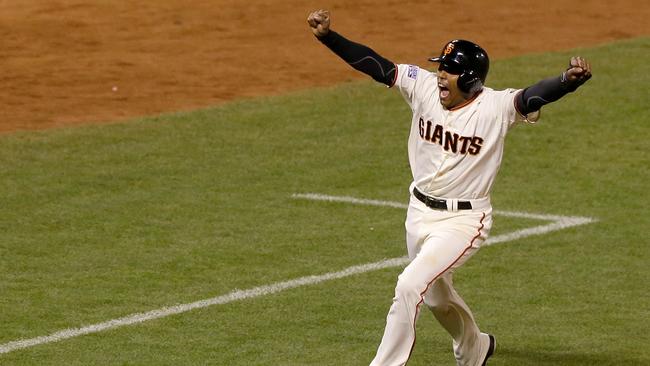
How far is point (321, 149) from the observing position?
13.6 m

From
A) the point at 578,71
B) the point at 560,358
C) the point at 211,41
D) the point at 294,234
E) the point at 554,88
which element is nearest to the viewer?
the point at 578,71

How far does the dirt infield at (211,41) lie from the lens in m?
15.8

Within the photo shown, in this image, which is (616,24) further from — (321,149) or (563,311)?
(563,311)

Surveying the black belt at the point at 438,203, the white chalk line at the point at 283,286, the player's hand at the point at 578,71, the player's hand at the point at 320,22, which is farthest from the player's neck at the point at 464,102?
the white chalk line at the point at 283,286

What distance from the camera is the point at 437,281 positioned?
313 inches

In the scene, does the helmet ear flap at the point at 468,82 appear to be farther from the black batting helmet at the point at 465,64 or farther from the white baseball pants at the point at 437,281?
the white baseball pants at the point at 437,281

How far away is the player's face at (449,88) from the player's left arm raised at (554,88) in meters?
0.31

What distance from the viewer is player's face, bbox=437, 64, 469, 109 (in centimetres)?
782

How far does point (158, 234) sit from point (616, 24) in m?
9.91

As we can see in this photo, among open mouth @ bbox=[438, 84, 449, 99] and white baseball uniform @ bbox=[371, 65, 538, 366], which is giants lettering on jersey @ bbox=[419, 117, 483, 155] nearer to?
white baseball uniform @ bbox=[371, 65, 538, 366]

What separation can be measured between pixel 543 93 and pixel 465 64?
1.42 ft

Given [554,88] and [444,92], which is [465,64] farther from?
[554,88]

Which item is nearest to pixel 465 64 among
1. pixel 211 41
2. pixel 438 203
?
pixel 438 203

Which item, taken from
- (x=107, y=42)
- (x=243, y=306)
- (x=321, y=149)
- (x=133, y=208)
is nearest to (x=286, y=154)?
(x=321, y=149)
